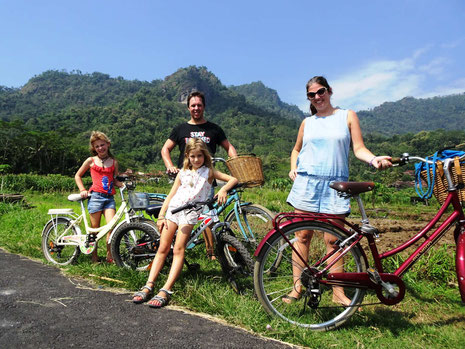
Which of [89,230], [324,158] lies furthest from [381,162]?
[89,230]

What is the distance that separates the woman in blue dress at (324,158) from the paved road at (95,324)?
672 millimetres

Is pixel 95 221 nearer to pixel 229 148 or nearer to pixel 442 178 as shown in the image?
pixel 229 148

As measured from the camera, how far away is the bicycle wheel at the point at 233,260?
9.86 ft

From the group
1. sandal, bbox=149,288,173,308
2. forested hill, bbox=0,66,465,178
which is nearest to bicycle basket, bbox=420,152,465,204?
sandal, bbox=149,288,173,308

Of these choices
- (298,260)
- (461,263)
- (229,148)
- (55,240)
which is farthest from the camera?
(55,240)

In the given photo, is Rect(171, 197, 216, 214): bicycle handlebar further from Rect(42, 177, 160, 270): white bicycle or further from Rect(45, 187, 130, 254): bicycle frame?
Rect(45, 187, 130, 254): bicycle frame

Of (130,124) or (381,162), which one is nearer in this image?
(381,162)

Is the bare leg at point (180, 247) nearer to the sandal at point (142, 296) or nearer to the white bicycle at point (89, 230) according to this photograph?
the sandal at point (142, 296)

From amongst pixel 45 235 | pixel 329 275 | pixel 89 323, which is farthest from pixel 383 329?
pixel 45 235

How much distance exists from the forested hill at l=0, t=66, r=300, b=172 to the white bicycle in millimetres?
44010

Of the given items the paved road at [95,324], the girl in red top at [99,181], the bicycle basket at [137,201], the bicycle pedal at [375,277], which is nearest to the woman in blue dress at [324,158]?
the bicycle pedal at [375,277]

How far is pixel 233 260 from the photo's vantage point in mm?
A: 3098

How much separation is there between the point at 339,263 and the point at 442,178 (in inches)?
38.0

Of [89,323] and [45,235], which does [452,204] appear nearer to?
[89,323]
